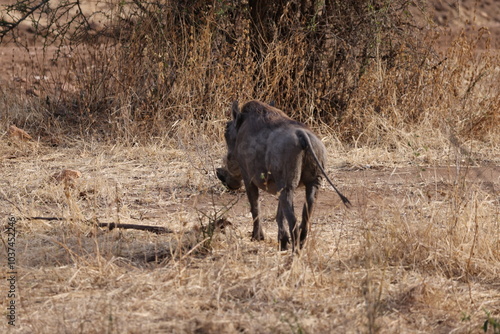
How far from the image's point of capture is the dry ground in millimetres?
3633

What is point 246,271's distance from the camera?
13.6 feet

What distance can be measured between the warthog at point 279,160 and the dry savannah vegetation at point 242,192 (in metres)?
0.16

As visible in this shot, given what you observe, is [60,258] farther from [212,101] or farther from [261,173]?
[212,101]

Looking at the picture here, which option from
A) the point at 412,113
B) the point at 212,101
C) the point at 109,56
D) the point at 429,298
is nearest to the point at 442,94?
the point at 412,113

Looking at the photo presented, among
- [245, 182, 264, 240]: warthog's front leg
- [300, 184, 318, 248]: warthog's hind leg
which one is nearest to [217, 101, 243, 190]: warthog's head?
[245, 182, 264, 240]: warthog's front leg

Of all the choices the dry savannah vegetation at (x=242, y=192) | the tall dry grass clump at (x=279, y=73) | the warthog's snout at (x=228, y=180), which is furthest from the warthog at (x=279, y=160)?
the tall dry grass clump at (x=279, y=73)

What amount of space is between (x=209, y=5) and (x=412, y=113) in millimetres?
2544

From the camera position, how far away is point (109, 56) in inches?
344

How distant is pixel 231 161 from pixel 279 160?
81 centimetres

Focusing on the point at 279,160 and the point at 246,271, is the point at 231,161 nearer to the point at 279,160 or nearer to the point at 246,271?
the point at 279,160

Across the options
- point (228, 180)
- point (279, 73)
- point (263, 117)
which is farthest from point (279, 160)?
point (279, 73)

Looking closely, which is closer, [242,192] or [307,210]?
[307,210]

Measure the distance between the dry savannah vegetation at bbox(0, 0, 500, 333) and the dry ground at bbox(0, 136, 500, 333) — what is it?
1cm

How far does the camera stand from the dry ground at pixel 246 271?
3633mm
